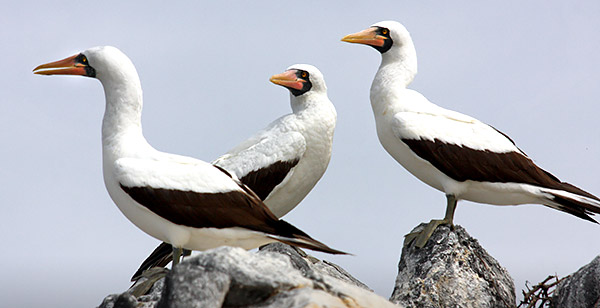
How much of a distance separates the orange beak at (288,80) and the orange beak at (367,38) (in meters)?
0.98

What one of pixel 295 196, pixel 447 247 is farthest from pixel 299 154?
pixel 447 247

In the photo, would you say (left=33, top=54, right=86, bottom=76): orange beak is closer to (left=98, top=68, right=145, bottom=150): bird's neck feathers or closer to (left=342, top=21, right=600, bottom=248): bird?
(left=98, top=68, right=145, bottom=150): bird's neck feathers

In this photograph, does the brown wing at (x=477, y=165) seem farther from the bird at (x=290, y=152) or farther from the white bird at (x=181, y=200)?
the white bird at (x=181, y=200)

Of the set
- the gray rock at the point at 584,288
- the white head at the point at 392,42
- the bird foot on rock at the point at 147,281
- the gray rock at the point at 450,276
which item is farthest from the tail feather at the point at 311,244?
the white head at the point at 392,42

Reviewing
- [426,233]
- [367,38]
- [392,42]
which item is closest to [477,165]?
[426,233]

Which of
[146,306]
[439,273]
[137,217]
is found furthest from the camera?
[439,273]

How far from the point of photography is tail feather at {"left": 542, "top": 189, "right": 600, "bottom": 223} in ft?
32.1

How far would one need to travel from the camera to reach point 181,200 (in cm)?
813

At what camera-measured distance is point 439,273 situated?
9.53 m

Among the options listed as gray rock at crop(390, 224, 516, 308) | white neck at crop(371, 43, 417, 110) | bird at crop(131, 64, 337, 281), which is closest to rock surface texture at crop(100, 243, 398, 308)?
gray rock at crop(390, 224, 516, 308)

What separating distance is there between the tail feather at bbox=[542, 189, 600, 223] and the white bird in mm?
3792

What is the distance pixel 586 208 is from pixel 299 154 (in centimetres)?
404

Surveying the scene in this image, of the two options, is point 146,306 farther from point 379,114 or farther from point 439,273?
point 379,114

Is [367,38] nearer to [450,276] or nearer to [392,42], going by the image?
[392,42]
